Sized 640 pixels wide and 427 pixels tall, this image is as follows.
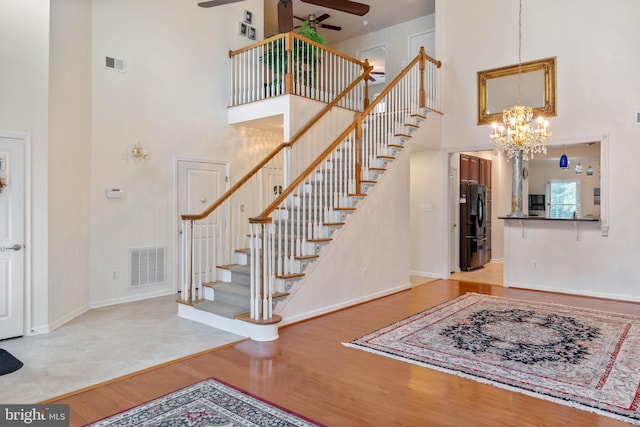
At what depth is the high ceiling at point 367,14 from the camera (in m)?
8.37

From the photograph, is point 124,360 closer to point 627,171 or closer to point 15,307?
point 15,307

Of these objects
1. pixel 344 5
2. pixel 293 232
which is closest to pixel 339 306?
pixel 293 232

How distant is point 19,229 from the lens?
4254 mm

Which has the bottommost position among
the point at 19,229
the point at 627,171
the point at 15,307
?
the point at 15,307

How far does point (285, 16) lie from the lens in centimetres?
550

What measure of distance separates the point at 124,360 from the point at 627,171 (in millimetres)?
6650

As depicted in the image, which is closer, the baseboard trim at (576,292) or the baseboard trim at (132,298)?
the baseboard trim at (132,298)

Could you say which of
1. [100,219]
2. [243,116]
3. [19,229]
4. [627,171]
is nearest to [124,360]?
[19,229]

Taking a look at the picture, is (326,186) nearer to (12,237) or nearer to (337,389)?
Result: (337,389)

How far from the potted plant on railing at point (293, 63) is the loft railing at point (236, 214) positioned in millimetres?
601

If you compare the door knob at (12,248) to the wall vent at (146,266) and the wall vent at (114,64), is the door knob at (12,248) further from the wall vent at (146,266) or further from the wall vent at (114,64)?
the wall vent at (114,64)

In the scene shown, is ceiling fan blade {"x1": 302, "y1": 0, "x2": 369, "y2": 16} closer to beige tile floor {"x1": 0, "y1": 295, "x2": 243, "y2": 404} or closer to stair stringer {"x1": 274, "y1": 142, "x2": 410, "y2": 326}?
stair stringer {"x1": 274, "y1": 142, "x2": 410, "y2": 326}

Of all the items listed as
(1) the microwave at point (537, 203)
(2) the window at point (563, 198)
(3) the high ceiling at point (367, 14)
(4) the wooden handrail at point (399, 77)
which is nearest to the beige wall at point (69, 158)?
(4) the wooden handrail at point (399, 77)

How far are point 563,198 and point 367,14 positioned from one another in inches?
318
